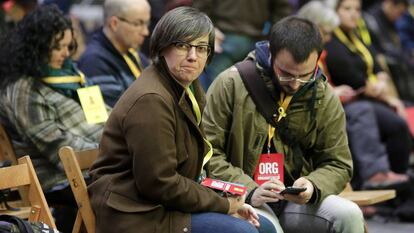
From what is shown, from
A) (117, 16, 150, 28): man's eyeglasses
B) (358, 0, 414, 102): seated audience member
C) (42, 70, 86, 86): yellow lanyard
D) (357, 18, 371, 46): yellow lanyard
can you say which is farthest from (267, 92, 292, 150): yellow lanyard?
(358, 0, 414, 102): seated audience member

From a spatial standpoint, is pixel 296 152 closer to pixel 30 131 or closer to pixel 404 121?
pixel 30 131

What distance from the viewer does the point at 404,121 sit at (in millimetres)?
6879

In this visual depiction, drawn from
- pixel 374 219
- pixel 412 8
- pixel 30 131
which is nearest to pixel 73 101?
pixel 30 131

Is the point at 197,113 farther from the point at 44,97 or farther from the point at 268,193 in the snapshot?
Result: the point at 44,97

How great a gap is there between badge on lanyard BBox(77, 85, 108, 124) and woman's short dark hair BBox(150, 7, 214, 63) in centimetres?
125

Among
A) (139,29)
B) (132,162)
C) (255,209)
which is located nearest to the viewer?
(132,162)

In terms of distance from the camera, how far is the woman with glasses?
368 cm

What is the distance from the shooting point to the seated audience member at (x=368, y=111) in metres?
6.55

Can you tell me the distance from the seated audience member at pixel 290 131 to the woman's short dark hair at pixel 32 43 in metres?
1.02

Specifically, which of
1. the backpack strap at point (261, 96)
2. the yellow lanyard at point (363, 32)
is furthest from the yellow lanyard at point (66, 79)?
the yellow lanyard at point (363, 32)

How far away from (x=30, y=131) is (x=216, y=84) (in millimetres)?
1026

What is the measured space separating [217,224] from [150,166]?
37 cm

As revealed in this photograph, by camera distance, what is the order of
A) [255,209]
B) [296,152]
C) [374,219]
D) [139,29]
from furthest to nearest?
1. [374,219]
2. [139,29]
3. [296,152]
4. [255,209]

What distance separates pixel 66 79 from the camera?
5051 millimetres
